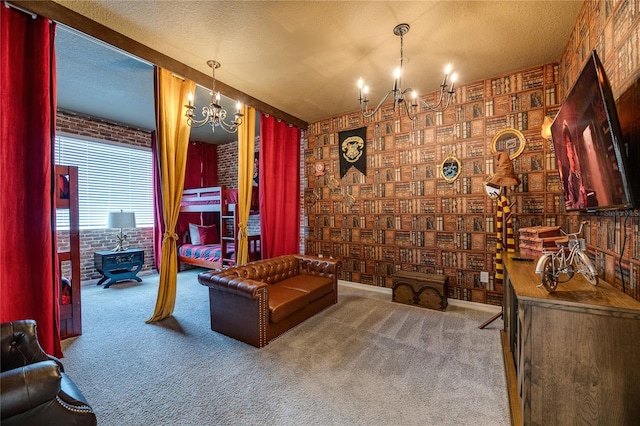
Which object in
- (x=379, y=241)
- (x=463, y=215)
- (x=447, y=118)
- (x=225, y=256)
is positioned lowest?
(x=225, y=256)

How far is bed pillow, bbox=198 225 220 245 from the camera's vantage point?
19.5 feet

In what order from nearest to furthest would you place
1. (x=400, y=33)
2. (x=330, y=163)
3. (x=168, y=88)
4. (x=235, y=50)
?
(x=400, y=33), (x=235, y=50), (x=168, y=88), (x=330, y=163)

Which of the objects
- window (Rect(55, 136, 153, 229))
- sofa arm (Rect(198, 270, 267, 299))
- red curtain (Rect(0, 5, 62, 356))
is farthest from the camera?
window (Rect(55, 136, 153, 229))

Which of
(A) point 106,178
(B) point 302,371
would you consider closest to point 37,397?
(B) point 302,371

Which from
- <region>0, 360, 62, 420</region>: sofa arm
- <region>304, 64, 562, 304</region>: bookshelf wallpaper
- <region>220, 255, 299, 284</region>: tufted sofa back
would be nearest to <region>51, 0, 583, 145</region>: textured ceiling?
<region>304, 64, 562, 304</region>: bookshelf wallpaper

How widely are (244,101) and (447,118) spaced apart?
316 cm

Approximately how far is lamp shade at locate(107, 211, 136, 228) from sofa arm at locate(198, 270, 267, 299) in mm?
3082

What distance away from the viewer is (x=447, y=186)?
3.87 meters

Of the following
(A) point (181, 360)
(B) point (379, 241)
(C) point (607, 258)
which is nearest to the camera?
(C) point (607, 258)

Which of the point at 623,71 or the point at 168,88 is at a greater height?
the point at 168,88

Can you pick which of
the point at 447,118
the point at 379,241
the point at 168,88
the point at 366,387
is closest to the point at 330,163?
the point at 379,241

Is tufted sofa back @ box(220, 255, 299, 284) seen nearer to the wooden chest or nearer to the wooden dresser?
the wooden chest

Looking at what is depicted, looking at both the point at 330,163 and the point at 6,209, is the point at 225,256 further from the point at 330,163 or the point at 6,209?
the point at 6,209

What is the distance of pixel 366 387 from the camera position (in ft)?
6.70
